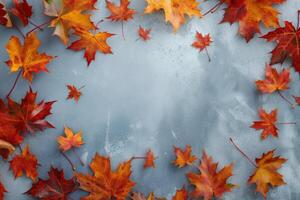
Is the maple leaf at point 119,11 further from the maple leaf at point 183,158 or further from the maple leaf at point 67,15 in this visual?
the maple leaf at point 183,158

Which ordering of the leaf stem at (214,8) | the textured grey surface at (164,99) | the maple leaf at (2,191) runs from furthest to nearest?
1. the leaf stem at (214,8)
2. the textured grey surface at (164,99)
3. the maple leaf at (2,191)

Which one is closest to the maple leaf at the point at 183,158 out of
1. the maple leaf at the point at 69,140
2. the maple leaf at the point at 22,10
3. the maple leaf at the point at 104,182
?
the maple leaf at the point at 104,182

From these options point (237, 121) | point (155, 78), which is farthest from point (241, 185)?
point (155, 78)

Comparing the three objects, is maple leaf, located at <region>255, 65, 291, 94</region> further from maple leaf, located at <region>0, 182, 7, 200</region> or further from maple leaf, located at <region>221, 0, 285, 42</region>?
maple leaf, located at <region>0, 182, 7, 200</region>

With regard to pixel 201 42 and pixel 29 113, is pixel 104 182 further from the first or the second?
pixel 201 42

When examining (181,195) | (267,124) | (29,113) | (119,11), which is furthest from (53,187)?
(267,124)

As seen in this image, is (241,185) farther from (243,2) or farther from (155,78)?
(243,2)

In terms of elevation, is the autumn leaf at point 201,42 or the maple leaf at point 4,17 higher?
the maple leaf at point 4,17
